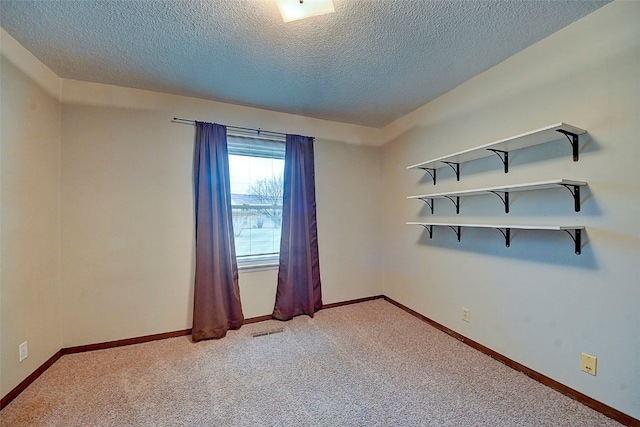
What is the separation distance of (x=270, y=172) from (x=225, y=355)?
6.22 ft

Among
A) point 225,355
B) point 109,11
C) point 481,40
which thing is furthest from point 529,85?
point 225,355

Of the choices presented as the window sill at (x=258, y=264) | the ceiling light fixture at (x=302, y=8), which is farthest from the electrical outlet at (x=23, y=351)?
the ceiling light fixture at (x=302, y=8)

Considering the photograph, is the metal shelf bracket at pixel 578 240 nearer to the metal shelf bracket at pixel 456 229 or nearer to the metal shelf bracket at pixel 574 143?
the metal shelf bracket at pixel 574 143

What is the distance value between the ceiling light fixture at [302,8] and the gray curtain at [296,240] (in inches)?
63.0

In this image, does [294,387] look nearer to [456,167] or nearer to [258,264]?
[258,264]

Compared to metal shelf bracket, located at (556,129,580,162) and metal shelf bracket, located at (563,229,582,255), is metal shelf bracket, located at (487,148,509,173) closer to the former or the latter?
metal shelf bracket, located at (556,129,580,162)

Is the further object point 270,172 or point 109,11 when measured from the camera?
point 270,172

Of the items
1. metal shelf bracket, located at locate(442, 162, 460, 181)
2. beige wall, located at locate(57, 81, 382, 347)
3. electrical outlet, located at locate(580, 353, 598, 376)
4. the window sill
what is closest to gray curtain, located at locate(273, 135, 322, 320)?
the window sill

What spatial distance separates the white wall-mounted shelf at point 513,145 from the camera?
5.23ft

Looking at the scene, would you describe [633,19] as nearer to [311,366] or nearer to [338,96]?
[338,96]

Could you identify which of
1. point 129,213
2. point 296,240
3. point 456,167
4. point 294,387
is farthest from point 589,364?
point 129,213

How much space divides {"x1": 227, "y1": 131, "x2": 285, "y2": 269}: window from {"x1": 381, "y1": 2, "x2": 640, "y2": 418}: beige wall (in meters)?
1.78

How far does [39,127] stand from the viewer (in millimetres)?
2023

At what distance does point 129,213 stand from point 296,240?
164cm
